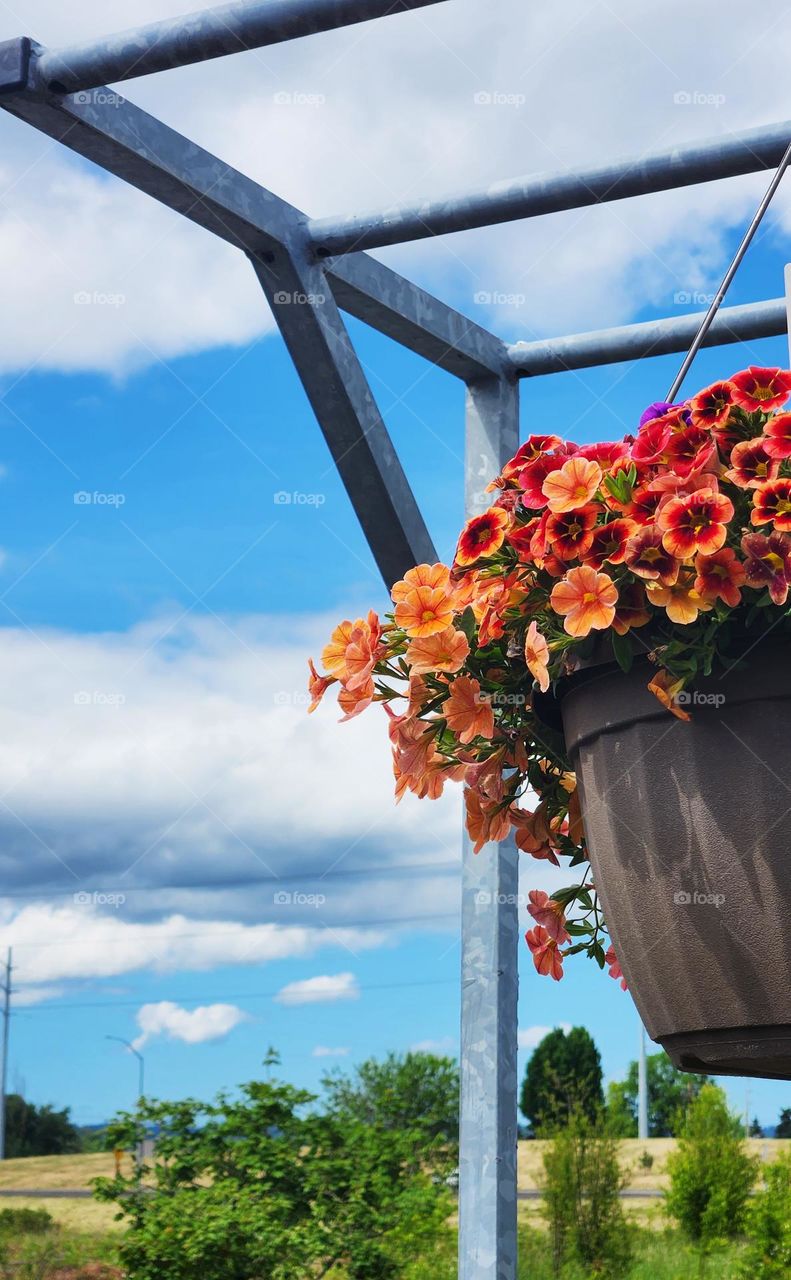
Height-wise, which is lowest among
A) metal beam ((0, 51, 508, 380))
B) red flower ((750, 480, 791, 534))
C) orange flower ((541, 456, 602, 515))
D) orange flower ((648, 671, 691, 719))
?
orange flower ((648, 671, 691, 719))

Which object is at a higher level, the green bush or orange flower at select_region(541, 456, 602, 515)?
orange flower at select_region(541, 456, 602, 515)

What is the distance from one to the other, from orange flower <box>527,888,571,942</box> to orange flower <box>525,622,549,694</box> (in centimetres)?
37

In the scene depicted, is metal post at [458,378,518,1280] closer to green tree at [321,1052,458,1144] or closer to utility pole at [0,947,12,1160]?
green tree at [321,1052,458,1144]

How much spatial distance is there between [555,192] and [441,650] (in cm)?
132

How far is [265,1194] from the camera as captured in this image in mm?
5629

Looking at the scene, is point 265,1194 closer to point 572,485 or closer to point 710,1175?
point 710,1175

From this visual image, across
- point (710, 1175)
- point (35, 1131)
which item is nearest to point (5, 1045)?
point (35, 1131)

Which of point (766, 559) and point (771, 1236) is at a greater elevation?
point (766, 559)

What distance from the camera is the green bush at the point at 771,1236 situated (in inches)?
247

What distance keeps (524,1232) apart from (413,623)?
805 cm

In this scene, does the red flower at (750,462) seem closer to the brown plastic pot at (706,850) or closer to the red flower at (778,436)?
the red flower at (778,436)

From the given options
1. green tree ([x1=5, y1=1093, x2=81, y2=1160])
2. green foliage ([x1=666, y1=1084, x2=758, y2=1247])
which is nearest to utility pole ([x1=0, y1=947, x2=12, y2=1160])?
green tree ([x1=5, y1=1093, x2=81, y2=1160])

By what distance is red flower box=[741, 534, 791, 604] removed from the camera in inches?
40.0

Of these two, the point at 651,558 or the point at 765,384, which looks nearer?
the point at 651,558
